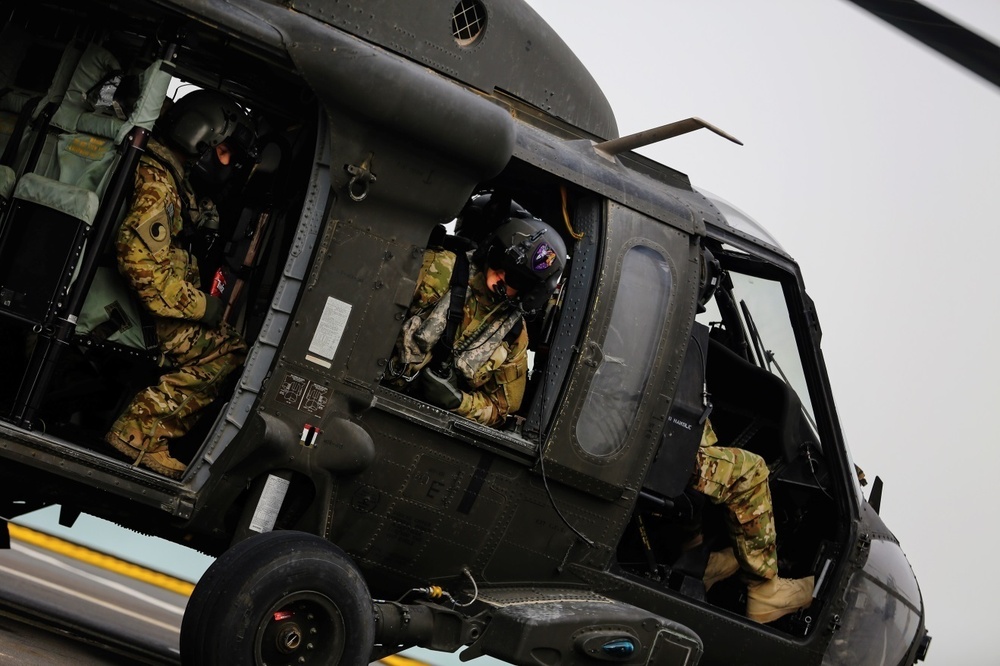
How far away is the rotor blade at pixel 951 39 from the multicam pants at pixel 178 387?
343cm

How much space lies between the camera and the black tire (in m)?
4.75

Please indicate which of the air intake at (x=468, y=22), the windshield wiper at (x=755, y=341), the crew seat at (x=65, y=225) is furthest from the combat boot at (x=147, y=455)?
the windshield wiper at (x=755, y=341)

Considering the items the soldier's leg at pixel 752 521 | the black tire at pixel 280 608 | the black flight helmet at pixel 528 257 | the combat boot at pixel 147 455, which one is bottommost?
the black tire at pixel 280 608

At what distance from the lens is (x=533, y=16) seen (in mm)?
6270

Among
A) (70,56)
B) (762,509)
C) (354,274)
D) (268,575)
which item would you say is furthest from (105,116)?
(762,509)

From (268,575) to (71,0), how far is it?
267 cm

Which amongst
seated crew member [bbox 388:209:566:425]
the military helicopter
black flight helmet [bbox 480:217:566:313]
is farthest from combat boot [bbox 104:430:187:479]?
black flight helmet [bbox 480:217:566:313]

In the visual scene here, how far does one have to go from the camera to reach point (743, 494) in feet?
21.0

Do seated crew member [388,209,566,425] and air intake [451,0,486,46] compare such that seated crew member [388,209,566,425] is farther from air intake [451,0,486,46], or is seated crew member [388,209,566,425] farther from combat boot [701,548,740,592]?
combat boot [701,548,740,592]

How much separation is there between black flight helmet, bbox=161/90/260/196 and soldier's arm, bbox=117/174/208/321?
274 millimetres

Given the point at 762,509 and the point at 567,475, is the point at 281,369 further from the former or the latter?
the point at 762,509

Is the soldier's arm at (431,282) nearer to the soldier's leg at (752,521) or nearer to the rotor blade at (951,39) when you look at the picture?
the soldier's leg at (752,521)

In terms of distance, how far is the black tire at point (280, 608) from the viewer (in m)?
4.75

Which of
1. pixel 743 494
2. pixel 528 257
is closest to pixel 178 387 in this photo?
pixel 528 257
